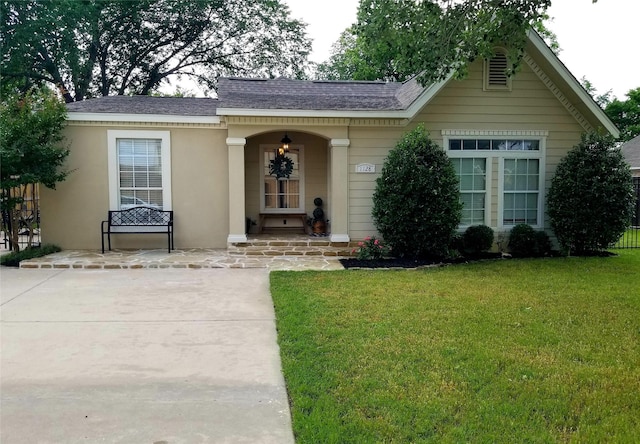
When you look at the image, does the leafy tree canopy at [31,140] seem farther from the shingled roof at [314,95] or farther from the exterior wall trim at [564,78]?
the exterior wall trim at [564,78]

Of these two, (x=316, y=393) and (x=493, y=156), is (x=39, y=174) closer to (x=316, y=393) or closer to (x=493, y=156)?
(x=316, y=393)

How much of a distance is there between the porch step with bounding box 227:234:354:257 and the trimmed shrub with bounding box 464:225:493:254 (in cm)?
245

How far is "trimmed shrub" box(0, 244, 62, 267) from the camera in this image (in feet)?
27.8

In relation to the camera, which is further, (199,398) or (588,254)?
(588,254)

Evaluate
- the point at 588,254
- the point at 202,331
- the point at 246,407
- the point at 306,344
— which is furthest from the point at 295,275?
the point at 588,254

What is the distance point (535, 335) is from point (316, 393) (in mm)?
2485

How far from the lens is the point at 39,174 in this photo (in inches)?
341

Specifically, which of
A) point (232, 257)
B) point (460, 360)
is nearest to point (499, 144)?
point (232, 257)

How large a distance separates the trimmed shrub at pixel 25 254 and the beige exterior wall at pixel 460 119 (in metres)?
6.15

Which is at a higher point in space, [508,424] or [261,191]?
[261,191]

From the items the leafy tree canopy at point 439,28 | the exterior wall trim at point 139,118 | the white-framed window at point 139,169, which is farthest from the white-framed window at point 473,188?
the white-framed window at point 139,169

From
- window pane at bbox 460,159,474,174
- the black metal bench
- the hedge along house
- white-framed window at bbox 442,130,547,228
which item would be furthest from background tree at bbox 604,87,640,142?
the black metal bench

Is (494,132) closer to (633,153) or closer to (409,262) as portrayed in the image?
(409,262)

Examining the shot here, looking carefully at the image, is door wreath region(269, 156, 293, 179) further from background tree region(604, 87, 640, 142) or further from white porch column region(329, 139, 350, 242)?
background tree region(604, 87, 640, 142)
